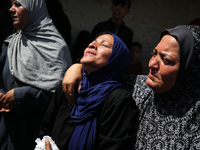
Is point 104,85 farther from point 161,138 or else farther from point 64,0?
point 64,0

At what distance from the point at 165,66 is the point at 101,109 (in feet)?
A: 1.91

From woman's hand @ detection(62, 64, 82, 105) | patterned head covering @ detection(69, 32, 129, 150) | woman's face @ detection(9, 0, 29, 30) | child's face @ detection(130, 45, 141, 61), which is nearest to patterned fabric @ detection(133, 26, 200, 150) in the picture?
patterned head covering @ detection(69, 32, 129, 150)

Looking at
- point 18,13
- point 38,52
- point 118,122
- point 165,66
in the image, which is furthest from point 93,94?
point 18,13

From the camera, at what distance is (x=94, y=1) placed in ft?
15.7

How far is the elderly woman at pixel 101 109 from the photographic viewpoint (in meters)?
1.51

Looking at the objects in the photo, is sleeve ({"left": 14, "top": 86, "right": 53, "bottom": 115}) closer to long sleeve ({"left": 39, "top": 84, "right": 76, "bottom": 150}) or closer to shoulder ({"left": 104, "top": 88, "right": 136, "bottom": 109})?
long sleeve ({"left": 39, "top": 84, "right": 76, "bottom": 150})

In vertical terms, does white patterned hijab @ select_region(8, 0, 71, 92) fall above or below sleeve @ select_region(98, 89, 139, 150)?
above

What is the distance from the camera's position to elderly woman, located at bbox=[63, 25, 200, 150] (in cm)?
137

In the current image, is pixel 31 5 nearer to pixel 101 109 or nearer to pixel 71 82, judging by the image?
pixel 71 82

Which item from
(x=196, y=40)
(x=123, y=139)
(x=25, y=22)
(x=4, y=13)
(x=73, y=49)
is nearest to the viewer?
(x=196, y=40)

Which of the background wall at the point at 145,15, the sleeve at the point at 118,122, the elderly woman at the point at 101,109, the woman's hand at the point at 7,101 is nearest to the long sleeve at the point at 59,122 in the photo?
the elderly woman at the point at 101,109

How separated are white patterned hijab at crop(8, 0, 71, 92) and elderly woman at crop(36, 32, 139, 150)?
0.61 m

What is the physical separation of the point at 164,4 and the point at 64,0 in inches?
90.5

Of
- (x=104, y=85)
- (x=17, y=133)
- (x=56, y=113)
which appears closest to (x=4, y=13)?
(x=17, y=133)
